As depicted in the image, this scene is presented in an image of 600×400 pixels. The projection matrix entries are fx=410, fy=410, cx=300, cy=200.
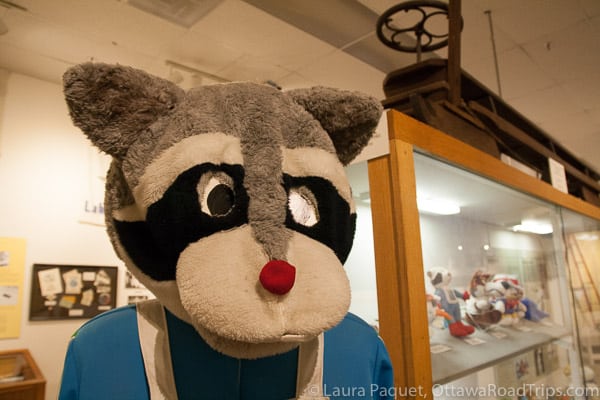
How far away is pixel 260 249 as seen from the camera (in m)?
0.38

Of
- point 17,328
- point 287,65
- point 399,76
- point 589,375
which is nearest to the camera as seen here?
point 399,76

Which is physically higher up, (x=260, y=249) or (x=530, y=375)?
(x=260, y=249)

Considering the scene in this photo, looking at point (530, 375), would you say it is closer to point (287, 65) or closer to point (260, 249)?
point (260, 249)

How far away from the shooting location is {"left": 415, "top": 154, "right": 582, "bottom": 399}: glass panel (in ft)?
3.28

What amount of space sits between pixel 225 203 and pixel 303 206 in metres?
0.08

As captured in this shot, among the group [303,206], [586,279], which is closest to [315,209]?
[303,206]

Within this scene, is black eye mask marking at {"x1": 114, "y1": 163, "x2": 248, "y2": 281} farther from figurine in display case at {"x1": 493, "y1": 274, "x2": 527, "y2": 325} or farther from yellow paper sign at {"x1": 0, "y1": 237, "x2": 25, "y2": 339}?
yellow paper sign at {"x1": 0, "y1": 237, "x2": 25, "y2": 339}

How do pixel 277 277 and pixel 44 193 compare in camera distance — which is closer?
pixel 277 277

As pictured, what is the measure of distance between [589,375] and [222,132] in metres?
1.96

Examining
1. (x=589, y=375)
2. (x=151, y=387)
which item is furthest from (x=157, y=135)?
(x=589, y=375)

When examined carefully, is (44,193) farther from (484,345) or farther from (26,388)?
(484,345)

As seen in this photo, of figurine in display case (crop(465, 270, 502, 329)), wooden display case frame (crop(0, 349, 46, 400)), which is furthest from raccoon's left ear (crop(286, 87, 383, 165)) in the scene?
wooden display case frame (crop(0, 349, 46, 400))

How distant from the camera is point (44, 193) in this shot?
2.35 metres

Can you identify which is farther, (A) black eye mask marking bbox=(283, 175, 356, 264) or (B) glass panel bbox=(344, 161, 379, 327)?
(B) glass panel bbox=(344, 161, 379, 327)
